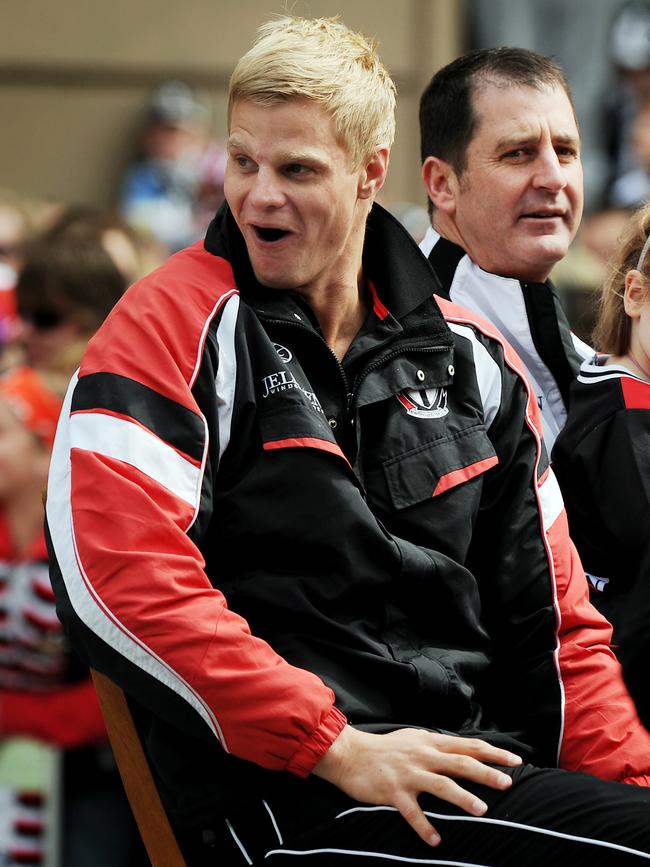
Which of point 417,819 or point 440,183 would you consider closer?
point 417,819

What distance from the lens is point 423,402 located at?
8.02 feet

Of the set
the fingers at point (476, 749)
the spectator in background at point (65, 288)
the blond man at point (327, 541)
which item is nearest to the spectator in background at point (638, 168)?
the spectator in background at point (65, 288)

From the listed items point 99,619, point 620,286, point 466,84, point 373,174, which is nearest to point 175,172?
point 466,84

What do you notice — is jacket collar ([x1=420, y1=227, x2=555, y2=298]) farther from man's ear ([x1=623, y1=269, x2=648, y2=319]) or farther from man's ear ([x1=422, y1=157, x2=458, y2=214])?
man's ear ([x1=623, y1=269, x2=648, y2=319])

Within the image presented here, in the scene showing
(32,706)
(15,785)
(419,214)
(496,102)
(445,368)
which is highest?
(496,102)

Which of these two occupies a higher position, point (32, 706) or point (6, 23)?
point (6, 23)

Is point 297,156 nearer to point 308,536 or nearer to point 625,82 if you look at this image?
point 308,536

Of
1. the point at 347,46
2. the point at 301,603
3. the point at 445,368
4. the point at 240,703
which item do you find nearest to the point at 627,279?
the point at 445,368

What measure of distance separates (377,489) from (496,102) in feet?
3.67

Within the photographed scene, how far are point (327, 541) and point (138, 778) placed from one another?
49 centimetres

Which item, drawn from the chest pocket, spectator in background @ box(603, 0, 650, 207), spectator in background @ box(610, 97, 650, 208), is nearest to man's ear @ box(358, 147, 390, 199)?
the chest pocket

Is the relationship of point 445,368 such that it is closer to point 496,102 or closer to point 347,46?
point 347,46

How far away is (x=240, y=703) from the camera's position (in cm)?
208

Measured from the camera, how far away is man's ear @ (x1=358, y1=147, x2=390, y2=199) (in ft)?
8.25
